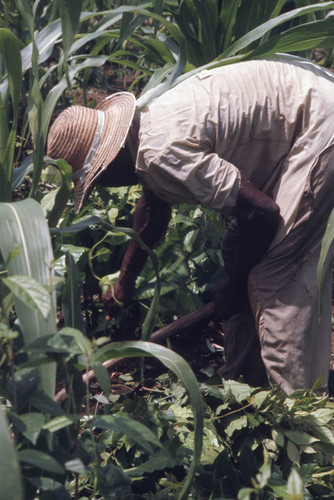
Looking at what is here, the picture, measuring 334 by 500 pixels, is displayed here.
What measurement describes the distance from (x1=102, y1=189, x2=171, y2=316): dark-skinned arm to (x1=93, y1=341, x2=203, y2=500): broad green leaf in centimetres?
83

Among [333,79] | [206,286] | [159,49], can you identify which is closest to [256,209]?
[333,79]

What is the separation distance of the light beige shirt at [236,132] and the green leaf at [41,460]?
3.15ft

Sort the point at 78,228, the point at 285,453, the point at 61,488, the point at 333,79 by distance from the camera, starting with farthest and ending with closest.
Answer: the point at 333,79 → the point at 285,453 → the point at 78,228 → the point at 61,488

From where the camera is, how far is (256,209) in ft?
6.40

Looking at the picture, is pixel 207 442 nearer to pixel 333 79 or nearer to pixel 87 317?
pixel 87 317

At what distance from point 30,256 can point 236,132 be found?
33.5 inches

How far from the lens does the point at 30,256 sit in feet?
4.48

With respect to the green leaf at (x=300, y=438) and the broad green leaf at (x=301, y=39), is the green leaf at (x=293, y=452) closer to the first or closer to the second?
the green leaf at (x=300, y=438)

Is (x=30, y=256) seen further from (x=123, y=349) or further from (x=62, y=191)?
(x=62, y=191)

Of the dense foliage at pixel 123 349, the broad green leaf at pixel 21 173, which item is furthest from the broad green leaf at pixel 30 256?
the broad green leaf at pixel 21 173

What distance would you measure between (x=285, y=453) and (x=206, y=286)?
3.22ft

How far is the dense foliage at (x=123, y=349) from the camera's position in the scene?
4.21ft

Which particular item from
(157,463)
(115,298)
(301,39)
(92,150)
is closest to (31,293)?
(157,463)

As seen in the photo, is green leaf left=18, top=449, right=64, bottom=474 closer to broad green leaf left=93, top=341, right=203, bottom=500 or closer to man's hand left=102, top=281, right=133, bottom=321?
broad green leaf left=93, top=341, right=203, bottom=500
